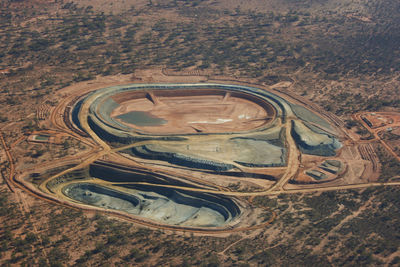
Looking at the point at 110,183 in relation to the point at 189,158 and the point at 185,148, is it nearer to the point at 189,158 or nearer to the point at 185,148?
the point at 189,158

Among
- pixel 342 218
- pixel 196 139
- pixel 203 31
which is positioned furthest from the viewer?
pixel 203 31

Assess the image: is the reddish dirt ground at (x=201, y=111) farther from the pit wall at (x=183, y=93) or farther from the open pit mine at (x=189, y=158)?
the pit wall at (x=183, y=93)

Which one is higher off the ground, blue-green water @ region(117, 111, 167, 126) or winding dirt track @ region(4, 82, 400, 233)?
blue-green water @ region(117, 111, 167, 126)

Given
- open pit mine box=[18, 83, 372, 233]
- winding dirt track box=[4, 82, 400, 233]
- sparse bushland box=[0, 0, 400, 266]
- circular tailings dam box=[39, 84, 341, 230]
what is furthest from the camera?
circular tailings dam box=[39, 84, 341, 230]

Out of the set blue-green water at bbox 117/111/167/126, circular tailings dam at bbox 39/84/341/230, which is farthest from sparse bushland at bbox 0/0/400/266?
blue-green water at bbox 117/111/167/126

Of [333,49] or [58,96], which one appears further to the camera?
[333,49]

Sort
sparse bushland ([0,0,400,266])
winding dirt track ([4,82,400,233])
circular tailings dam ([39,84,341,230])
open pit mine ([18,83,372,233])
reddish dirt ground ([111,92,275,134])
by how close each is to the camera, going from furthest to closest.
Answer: reddish dirt ground ([111,92,275,134]) < circular tailings dam ([39,84,341,230]) < open pit mine ([18,83,372,233]) < winding dirt track ([4,82,400,233]) < sparse bushland ([0,0,400,266])

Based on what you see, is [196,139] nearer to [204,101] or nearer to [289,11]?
[204,101]

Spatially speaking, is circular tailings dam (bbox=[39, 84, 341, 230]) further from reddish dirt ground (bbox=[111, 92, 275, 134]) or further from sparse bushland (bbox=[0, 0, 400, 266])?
sparse bushland (bbox=[0, 0, 400, 266])

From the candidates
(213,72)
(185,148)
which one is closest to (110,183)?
(185,148)

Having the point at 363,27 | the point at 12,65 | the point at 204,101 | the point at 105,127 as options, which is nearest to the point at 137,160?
the point at 105,127
